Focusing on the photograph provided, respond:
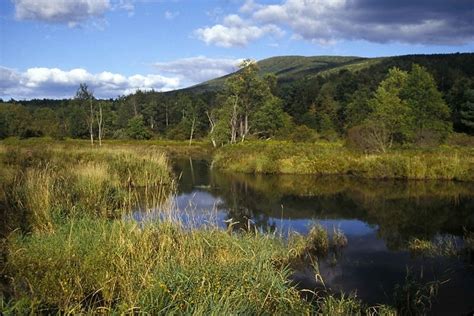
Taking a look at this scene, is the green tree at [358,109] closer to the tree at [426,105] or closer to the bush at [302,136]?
the bush at [302,136]

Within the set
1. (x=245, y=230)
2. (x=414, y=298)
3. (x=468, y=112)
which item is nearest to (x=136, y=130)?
(x=468, y=112)

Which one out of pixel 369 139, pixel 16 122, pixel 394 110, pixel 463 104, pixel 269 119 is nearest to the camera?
pixel 369 139

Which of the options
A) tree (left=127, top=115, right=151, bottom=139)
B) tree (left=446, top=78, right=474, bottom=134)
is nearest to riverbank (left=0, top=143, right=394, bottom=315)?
tree (left=446, top=78, right=474, bottom=134)

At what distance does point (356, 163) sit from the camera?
2780 centimetres

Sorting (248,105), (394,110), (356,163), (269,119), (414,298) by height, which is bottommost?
(414,298)

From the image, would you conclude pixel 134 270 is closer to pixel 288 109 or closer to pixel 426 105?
pixel 426 105

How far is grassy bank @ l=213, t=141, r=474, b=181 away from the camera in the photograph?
25.0 metres

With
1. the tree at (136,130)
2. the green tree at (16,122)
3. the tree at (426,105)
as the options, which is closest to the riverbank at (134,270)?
the tree at (426,105)

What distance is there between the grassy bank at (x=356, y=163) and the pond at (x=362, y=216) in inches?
49.6

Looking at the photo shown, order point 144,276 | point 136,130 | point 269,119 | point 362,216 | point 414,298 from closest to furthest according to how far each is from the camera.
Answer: point 144,276, point 414,298, point 362,216, point 269,119, point 136,130

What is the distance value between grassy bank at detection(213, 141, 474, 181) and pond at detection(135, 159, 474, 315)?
49.6 inches

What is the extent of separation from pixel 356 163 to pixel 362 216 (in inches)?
465

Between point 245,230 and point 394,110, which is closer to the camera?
point 245,230

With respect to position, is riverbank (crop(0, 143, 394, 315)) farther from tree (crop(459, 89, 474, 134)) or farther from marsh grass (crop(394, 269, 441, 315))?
tree (crop(459, 89, 474, 134))
